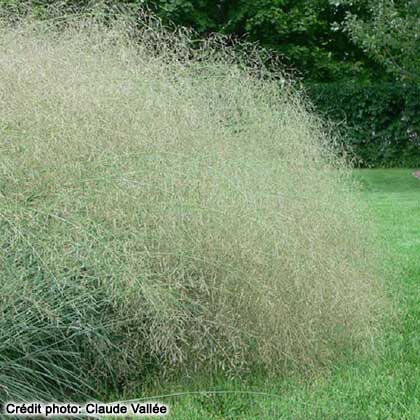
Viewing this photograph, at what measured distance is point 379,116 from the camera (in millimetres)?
14031

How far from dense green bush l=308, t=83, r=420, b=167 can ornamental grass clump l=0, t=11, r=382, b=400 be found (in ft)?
33.7

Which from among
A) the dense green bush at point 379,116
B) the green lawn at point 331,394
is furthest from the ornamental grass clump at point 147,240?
the dense green bush at point 379,116

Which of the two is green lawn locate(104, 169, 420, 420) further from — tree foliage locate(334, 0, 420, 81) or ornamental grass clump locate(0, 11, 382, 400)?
tree foliage locate(334, 0, 420, 81)

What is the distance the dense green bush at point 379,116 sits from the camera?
13.8 m

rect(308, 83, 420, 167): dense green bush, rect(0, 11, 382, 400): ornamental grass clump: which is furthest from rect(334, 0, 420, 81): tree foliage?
rect(0, 11, 382, 400): ornamental grass clump

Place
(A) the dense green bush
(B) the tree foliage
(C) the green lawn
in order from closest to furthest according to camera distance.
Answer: (C) the green lawn, (B) the tree foliage, (A) the dense green bush

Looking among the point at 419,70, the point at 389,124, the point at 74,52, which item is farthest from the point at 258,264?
the point at 389,124

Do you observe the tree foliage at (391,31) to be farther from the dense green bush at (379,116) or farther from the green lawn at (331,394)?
the green lawn at (331,394)

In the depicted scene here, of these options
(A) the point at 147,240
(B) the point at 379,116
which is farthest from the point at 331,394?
(B) the point at 379,116

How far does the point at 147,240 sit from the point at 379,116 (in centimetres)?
1164

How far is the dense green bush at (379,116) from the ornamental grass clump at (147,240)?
1029 cm

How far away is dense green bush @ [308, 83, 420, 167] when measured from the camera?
1379 centimetres

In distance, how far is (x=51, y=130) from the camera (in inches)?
127

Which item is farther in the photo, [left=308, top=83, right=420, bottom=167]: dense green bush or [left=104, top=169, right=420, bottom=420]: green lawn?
[left=308, top=83, right=420, bottom=167]: dense green bush
